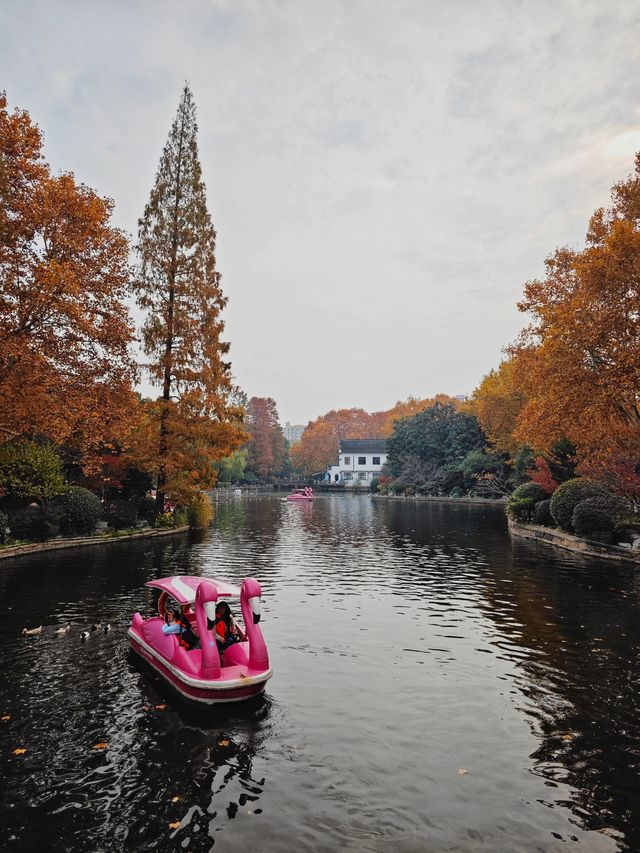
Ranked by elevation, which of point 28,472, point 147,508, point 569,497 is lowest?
point 147,508

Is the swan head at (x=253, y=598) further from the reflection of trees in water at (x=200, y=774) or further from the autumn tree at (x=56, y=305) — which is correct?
the autumn tree at (x=56, y=305)

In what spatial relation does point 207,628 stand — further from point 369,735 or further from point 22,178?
point 22,178

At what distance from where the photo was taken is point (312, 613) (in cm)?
1448

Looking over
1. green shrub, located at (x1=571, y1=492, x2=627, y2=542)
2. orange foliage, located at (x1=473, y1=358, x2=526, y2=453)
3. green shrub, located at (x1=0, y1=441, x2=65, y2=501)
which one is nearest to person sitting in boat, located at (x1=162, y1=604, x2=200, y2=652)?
green shrub, located at (x1=0, y1=441, x2=65, y2=501)

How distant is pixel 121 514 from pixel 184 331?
10902mm

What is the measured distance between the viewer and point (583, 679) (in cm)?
983

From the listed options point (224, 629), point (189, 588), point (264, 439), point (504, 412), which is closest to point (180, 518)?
point (189, 588)

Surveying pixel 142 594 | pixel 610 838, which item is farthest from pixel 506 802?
pixel 142 594

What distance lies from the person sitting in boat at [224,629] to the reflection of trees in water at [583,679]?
480 centimetres

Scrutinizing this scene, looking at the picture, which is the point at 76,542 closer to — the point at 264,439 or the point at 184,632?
the point at 184,632

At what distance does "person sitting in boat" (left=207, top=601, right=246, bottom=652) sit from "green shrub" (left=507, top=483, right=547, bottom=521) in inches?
1121

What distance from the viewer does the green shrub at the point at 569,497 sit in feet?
84.8

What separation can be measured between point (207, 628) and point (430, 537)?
24268 mm

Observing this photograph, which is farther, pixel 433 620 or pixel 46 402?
pixel 46 402
